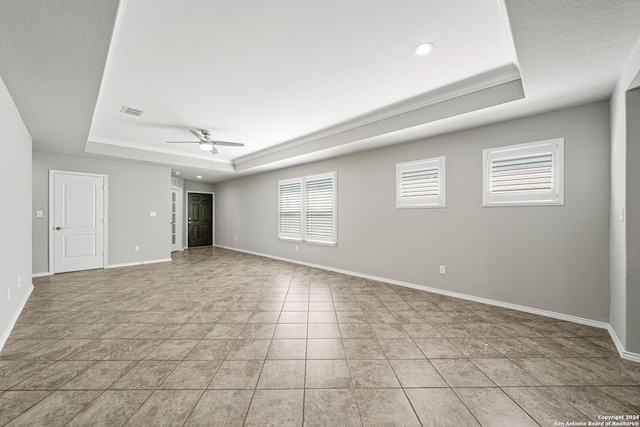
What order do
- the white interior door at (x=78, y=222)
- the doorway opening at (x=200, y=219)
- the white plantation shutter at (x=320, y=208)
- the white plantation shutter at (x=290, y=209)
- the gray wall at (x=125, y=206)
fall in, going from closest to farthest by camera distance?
1. the gray wall at (x=125, y=206)
2. the white interior door at (x=78, y=222)
3. the white plantation shutter at (x=320, y=208)
4. the white plantation shutter at (x=290, y=209)
5. the doorway opening at (x=200, y=219)

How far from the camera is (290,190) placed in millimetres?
6328

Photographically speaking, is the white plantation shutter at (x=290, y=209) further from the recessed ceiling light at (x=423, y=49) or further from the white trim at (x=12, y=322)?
the white trim at (x=12, y=322)

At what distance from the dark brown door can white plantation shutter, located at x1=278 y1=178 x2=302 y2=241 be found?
3966mm

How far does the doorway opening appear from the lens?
8766 mm

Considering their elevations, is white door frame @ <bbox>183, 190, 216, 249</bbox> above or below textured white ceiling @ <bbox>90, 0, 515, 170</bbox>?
below

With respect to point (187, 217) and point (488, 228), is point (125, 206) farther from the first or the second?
point (488, 228)

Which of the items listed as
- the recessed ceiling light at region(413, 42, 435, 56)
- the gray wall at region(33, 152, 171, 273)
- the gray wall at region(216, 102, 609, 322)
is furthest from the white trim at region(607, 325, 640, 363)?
the gray wall at region(33, 152, 171, 273)

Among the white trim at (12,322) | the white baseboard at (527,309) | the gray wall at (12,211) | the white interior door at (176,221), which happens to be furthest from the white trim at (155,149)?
the white baseboard at (527,309)

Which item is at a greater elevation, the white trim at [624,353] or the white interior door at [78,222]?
the white interior door at [78,222]

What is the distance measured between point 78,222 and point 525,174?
312 inches

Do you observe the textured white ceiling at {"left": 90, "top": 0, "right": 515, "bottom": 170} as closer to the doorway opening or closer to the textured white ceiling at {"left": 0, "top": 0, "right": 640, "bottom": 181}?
the textured white ceiling at {"left": 0, "top": 0, "right": 640, "bottom": 181}

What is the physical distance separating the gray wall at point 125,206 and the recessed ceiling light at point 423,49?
6.31m

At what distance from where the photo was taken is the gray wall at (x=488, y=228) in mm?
2721

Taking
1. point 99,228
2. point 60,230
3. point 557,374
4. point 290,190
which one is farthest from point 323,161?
point 60,230
